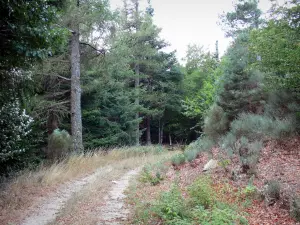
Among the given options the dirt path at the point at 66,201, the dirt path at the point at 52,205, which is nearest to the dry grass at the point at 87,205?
the dirt path at the point at 66,201

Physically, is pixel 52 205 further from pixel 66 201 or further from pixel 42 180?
pixel 42 180

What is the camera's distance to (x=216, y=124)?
1152cm

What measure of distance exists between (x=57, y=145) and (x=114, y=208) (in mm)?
5896

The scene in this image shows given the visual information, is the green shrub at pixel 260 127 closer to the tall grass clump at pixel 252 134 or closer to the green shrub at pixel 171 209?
the tall grass clump at pixel 252 134

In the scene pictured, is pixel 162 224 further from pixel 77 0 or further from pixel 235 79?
pixel 77 0

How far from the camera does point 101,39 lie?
44.0ft

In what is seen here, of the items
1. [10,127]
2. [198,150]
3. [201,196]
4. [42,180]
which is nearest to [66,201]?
[42,180]

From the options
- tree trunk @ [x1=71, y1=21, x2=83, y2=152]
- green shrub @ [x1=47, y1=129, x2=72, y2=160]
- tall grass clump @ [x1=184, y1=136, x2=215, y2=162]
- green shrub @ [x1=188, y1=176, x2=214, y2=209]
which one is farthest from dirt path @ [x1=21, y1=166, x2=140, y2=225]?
tree trunk @ [x1=71, y1=21, x2=83, y2=152]

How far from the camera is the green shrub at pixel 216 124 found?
11.3 m

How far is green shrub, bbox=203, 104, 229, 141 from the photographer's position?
1127 cm

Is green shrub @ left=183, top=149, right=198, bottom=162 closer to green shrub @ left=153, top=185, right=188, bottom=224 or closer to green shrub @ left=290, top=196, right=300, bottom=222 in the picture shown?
green shrub @ left=153, top=185, right=188, bottom=224

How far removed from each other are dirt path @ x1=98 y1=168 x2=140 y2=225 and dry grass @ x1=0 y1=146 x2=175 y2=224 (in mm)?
1697

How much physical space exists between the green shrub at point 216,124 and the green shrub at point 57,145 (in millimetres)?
6126

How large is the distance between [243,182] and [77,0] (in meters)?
10.7
